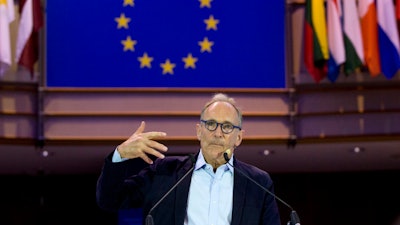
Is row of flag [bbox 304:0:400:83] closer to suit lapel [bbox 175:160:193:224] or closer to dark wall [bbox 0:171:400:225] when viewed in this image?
dark wall [bbox 0:171:400:225]

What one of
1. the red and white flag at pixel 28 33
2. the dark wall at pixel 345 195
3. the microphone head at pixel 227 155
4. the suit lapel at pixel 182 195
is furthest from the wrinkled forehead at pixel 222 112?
the dark wall at pixel 345 195

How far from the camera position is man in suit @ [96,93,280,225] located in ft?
11.4

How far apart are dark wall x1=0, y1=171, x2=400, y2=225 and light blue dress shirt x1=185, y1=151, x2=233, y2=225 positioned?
7436 millimetres

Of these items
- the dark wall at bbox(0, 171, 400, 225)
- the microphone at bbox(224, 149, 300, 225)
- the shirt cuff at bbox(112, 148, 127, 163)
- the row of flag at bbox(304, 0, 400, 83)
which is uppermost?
the row of flag at bbox(304, 0, 400, 83)

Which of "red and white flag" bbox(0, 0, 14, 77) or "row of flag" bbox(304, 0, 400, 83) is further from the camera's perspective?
"row of flag" bbox(304, 0, 400, 83)

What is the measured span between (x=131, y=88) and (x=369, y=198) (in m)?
4.45

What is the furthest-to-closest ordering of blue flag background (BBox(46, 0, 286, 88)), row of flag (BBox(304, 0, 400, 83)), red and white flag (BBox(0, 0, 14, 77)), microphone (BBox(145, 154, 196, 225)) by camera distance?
blue flag background (BBox(46, 0, 286, 88)) < row of flag (BBox(304, 0, 400, 83)) < red and white flag (BBox(0, 0, 14, 77)) < microphone (BBox(145, 154, 196, 225))

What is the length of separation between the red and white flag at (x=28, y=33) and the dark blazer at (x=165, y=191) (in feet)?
17.0

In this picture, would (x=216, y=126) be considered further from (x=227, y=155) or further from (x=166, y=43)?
(x=166, y=43)

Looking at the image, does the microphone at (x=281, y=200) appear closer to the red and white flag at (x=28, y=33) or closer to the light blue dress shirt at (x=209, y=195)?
the light blue dress shirt at (x=209, y=195)

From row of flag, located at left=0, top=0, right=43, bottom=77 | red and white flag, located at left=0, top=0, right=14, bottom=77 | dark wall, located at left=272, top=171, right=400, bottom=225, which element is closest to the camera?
red and white flag, located at left=0, top=0, right=14, bottom=77

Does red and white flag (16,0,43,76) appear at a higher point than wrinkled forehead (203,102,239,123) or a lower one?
higher

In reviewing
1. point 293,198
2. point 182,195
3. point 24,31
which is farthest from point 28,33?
point 182,195

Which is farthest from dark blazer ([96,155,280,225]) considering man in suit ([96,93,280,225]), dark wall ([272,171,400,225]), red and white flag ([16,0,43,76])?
dark wall ([272,171,400,225])
